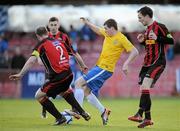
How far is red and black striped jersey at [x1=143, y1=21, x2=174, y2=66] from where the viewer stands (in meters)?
14.0

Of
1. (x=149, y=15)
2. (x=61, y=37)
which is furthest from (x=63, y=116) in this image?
(x=149, y=15)

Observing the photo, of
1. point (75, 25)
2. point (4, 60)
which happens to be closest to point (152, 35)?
point (4, 60)

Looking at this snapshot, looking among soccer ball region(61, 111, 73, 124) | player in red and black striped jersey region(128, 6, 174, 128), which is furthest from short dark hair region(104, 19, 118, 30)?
soccer ball region(61, 111, 73, 124)

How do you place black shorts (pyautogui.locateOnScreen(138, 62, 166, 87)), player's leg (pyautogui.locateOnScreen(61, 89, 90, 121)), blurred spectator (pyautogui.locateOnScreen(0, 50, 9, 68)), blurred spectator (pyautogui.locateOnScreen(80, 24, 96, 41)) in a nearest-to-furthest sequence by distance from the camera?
black shorts (pyautogui.locateOnScreen(138, 62, 166, 87))
player's leg (pyautogui.locateOnScreen(61, 89, 90, 121))
blurred spectator (pyautogui.locateOnScreen(0, 50, 9, 68))
blurred spectator (pyautogui.locateOnScreen(80, 24, 96, 41))

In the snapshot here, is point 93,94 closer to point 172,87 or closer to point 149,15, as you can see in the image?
point 149,15

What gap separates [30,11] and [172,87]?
8065mm

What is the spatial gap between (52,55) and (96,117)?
351 cm

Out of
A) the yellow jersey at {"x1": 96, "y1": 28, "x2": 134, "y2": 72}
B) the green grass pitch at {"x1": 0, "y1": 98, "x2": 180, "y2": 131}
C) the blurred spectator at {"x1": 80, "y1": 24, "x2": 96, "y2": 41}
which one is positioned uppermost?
the yellow jersey at {"x1": 96, "y1": 28, "x2": 134, "y2": 72}

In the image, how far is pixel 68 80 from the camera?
14.2 metres

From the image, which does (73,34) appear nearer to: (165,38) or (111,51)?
(111,51)

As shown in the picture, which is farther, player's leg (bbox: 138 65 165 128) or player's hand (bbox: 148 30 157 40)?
player's hand (bbox: 148 30 157 40)

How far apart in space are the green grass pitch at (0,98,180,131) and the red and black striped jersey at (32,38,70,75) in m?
1.24

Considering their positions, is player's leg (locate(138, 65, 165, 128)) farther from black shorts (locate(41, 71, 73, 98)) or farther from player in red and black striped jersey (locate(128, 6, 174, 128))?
black shorts (locate(41, 71, 73, 98))

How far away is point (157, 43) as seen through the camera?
1416cm
